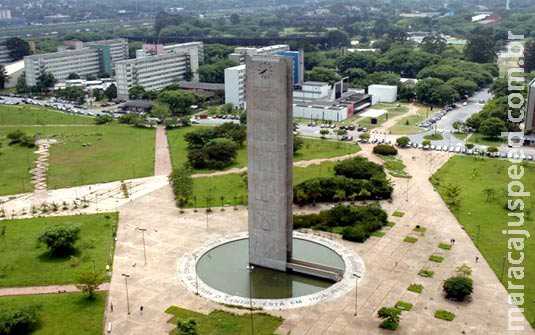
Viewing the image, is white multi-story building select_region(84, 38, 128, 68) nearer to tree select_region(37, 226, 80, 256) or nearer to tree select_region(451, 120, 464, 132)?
tree select_region(451, 120, 464, 132)

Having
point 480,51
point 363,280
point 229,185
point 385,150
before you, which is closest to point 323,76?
point 480,51

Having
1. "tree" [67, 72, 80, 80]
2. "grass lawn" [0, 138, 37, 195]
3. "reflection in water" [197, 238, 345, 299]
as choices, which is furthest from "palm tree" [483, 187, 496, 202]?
"tree" [67, 72, 80, 80]

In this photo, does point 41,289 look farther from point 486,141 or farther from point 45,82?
point 45,82

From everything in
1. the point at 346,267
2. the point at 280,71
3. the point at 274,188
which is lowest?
the point at 346,267

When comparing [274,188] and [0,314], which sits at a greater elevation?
[274,188]

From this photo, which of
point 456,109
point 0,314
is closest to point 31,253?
point 0,314

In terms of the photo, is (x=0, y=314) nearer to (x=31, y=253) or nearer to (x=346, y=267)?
(x=31, y=253)

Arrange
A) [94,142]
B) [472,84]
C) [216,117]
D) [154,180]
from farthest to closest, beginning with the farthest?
[472,84] < [216,117] < [94,142] < [154,180]
